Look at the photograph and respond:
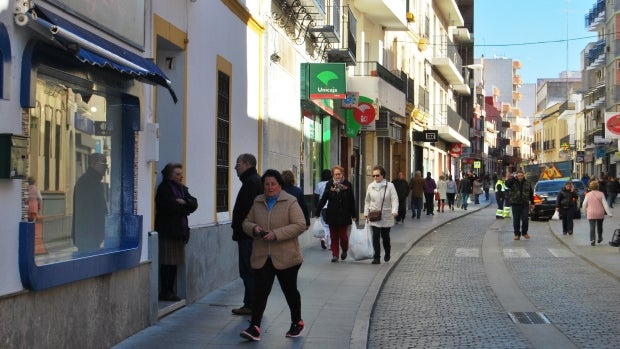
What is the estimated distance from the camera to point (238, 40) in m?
13.4

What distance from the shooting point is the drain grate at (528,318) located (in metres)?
9.98

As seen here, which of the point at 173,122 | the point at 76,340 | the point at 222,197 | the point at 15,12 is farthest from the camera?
the point at 222,197

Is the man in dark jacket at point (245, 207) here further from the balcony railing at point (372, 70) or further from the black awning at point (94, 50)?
the balcony railing at point (372, 70)

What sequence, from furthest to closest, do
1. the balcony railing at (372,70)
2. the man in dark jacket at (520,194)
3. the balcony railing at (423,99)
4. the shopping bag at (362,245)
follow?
the balcony railing at (423,99) → the balcony railing at (372,70) → the man in dark jacket at (520,194) → the shopping bag at (362,245)

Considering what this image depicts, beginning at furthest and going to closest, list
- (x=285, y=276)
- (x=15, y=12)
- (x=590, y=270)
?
(x=590, y=270) < (x=285, y=276) < (x=15, y=12)

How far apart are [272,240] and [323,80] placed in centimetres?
1148

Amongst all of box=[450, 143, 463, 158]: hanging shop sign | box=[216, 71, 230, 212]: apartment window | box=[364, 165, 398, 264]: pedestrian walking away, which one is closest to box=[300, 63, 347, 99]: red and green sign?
box=[364, 165, 398, 264]: pedestrian walking away

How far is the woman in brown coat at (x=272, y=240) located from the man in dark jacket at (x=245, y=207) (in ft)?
3.35

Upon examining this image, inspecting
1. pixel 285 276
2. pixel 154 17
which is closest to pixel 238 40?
pixel 154 17

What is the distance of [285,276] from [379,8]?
65.4 feet

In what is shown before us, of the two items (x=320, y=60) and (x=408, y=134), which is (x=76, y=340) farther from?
(x=408, y=134)

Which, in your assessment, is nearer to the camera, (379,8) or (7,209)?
(7,209)

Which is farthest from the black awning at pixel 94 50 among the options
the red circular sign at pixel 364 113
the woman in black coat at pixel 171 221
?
the red circular sign at pixel 364 113

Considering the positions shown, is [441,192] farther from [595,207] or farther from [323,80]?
[323,80]
